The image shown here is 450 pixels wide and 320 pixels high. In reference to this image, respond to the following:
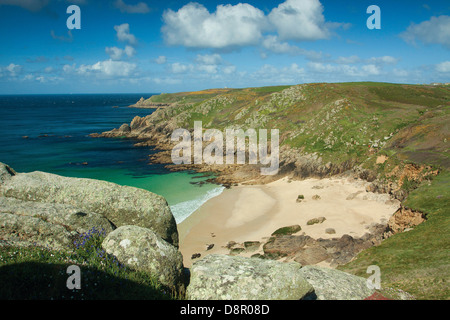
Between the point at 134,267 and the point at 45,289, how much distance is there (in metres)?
2.71

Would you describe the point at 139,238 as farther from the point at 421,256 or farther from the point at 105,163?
the point at 105,163

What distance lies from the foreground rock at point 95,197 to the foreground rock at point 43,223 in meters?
0.86

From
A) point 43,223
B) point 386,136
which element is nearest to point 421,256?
point 43,223

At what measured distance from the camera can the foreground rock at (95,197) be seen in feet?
42.8

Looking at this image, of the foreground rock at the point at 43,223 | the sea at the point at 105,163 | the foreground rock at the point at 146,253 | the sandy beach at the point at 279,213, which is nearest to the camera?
the foreground rock at the point at 146,253

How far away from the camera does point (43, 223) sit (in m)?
10.5

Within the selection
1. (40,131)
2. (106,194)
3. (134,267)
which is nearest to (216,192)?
(106,194)

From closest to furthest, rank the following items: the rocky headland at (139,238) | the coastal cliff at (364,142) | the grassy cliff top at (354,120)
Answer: the rocky headland at (139,238) → the coastal cliff at (364,142) → the grassy cliff top at (354,120)

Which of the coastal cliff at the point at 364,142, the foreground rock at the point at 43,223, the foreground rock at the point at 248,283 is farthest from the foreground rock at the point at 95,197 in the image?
the coastal cliff at the point at 364,142

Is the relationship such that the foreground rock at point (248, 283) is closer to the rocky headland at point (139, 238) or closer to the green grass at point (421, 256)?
the rocky headland at point (139, 238)

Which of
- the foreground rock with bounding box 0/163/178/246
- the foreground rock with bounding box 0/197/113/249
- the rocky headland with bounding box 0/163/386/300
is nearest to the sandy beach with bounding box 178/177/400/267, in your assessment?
the foreground rock with bounding box 0/163/178/246

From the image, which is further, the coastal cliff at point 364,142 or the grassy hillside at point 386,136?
the coastal cliff at point 364,142

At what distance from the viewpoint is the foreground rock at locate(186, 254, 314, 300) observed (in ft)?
26.9

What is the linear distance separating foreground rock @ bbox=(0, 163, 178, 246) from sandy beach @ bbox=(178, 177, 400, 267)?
41.9ft
